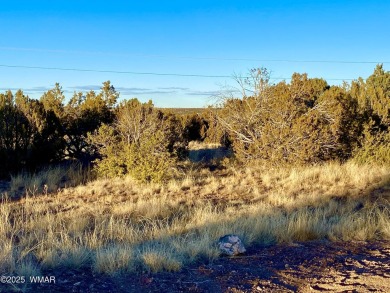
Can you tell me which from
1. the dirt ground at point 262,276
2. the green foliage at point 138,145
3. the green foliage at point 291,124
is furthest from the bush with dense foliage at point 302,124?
the dirt ground at point 262,276

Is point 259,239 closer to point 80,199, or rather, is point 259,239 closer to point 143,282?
point 143,282

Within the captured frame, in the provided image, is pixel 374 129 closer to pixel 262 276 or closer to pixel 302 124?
pixel 302 124

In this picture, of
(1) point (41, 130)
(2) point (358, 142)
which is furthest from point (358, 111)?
(1) point (41, 130)

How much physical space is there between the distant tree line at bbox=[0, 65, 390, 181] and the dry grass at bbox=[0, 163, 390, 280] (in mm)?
806

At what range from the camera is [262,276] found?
4516 millimetres

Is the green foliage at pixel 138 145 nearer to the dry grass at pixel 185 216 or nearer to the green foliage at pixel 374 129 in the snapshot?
the dry grass at pixel 185 216

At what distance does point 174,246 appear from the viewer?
18.1 feet

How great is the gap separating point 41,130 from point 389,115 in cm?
1321

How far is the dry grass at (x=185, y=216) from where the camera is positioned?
507 centimetres

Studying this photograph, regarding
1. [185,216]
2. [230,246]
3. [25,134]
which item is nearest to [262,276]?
[230,246]

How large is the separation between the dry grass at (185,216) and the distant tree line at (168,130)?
0.81 metres

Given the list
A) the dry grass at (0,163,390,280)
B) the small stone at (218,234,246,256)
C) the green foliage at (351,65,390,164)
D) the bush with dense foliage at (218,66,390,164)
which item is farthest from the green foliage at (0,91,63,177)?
the green foliage at (351,65,390,164)

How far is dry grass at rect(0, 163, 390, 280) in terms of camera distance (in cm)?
507

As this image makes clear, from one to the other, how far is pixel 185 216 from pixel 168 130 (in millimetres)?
6653
